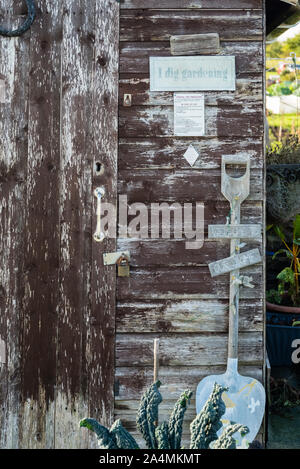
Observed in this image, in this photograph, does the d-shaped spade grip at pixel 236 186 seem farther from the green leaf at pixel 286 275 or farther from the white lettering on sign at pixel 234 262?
the green leaf at pixel 286 275

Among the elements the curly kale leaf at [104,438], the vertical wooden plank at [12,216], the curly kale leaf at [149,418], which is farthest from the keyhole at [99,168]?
the curly kale leaf at [104,438]

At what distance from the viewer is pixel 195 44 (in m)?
3.58

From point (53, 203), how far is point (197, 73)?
132 centimetres

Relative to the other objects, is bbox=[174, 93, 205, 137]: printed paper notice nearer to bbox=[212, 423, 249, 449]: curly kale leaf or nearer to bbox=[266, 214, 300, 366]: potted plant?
bbox=[266, 214, 300, 366]: potted plant

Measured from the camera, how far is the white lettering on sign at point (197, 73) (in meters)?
3.57

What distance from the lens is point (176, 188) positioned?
3607 mm

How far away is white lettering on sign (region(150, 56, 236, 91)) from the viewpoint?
3.57 meters

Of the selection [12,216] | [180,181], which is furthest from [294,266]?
[12,216]

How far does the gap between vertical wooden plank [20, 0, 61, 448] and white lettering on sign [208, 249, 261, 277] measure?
3.52 ft

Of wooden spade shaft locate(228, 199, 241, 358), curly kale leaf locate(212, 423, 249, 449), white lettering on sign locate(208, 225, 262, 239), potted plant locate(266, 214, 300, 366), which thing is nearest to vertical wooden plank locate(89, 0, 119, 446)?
white lettering on sign locate(208, 225, 262, 239)

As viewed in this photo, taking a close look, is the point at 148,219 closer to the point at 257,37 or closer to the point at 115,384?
the point at 115,384

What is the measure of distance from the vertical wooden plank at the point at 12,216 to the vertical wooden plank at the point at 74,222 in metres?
0.27
